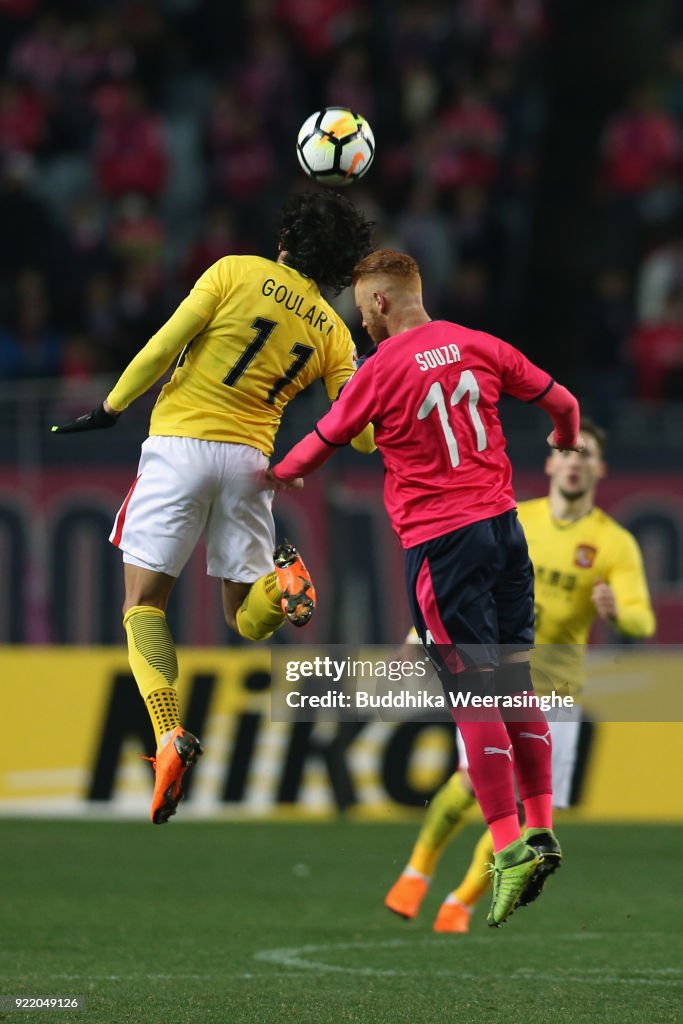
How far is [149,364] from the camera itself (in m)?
6.67

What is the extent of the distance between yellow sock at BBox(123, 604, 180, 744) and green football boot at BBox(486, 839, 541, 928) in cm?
136

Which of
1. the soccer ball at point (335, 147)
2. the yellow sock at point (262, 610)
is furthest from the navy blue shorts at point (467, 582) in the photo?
the soccer ball at point (335, 147)

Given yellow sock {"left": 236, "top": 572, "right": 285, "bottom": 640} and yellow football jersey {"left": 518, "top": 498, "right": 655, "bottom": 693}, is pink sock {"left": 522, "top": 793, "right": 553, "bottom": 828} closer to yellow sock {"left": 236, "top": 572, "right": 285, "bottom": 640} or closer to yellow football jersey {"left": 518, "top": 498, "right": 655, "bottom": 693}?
yellow sock {"left": 236, "top": 572, "right": 285, "bottom": 640}

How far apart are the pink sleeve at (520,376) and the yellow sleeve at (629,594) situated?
218 cm

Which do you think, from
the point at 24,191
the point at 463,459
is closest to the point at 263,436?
the point at 463,459

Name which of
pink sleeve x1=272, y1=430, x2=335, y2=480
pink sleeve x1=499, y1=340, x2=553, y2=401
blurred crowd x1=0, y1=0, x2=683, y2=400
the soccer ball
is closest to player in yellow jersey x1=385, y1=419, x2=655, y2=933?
the soccer ball

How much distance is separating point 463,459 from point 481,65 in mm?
11305

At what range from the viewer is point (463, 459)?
6508 mm

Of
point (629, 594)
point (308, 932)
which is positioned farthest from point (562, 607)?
point (308, 932)

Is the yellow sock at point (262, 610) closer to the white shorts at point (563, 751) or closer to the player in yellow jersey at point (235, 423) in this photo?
the player in yellow jersey at point (235, 423)

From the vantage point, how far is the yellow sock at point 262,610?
6938 millimetres

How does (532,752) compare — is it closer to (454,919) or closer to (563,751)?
(454,919)

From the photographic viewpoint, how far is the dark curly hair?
708 cm

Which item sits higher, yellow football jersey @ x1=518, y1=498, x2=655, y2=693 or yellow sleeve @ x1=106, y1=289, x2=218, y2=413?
yellow sleeve @ x1=106, y1=289, x2=218, y2=413
